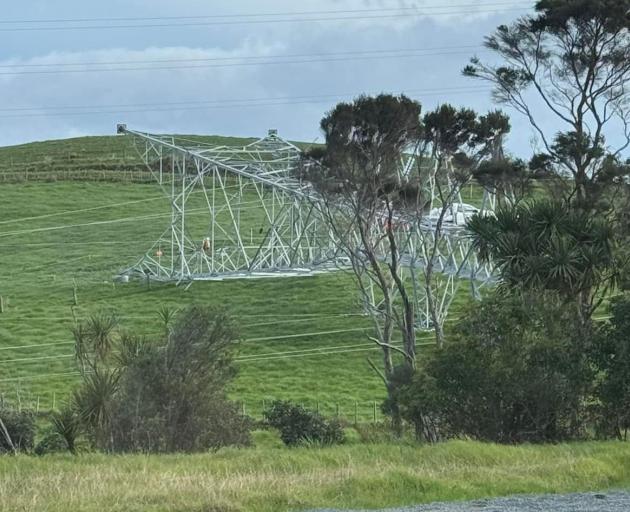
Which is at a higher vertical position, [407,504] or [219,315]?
[219,315]

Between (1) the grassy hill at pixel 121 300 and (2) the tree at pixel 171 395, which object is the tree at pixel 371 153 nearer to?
(1) the grassy hill at pixel 121 300

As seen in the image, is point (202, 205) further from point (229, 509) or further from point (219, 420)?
point (229, 509)

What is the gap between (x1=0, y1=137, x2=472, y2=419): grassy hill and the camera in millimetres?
44675

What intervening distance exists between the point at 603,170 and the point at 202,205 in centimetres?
6530

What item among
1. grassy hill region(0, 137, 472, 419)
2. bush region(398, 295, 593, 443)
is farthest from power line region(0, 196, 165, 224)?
bush region(398, 295, 593, 443)

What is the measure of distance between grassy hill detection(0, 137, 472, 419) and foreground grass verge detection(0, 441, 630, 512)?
15882 mm

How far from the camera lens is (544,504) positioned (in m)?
11.9

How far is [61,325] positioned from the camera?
56.5 m

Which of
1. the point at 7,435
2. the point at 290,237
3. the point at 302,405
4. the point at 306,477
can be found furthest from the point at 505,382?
the point at 290,237

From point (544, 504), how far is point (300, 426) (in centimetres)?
1812

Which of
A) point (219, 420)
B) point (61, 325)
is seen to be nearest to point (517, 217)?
point (219, 420)

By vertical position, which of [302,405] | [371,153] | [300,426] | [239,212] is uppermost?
[371,153]

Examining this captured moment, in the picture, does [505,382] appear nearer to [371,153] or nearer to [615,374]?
[615,374]

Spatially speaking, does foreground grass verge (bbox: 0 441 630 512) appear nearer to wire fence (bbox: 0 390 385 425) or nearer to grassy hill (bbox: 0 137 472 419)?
grassy hill (bbox: 0 137 472 419)
